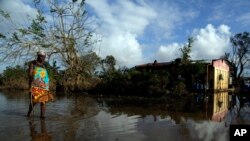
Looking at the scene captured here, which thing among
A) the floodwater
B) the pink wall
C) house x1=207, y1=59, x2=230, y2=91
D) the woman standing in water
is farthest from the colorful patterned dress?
the pink wall

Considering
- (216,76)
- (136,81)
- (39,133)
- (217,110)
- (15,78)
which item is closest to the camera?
(39,133)

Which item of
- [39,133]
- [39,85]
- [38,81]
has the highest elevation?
[38,81]

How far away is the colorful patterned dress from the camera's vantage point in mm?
9227

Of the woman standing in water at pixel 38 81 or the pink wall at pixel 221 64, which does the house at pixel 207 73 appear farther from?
the woman standing in water at pixel 38 81

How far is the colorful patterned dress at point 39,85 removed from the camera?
30.3 ft

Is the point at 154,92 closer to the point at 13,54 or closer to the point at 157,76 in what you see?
the point at 157,76

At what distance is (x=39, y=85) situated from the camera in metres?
9.34

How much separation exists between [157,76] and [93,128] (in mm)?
13708

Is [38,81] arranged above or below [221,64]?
below

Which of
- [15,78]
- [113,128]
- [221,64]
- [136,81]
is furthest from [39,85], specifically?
[221,64]

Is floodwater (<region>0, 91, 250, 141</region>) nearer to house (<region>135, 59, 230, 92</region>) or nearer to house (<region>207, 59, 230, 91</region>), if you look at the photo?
house (<region>135, 59, 230, 92</region>)

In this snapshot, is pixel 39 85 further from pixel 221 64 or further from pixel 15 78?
pixel 221 64

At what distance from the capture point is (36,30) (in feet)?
75.8

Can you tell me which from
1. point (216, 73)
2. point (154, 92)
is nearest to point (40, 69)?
point (154, 92)
